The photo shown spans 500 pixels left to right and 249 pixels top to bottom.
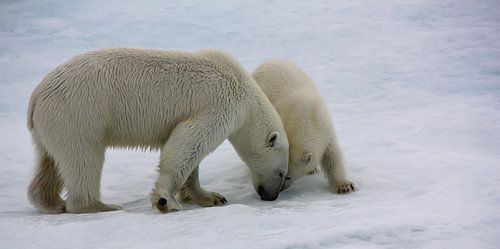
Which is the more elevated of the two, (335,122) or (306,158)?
(306,158)

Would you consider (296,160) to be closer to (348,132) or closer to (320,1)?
(348,132)

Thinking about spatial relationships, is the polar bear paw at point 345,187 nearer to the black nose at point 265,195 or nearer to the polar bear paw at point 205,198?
the black nose at point 265,195

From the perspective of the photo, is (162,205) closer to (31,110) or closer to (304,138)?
(31,110)

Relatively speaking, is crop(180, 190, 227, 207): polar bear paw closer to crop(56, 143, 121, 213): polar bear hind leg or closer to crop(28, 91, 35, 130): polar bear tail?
crop(56, 143, 121, 213): polar bear hind leg

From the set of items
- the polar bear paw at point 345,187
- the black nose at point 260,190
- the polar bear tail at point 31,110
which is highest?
the polar bear tail at point 31,110

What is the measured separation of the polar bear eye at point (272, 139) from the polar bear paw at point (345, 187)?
0.71 metres

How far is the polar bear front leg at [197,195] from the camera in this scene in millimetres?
5953

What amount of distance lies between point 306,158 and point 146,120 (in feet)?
4.66

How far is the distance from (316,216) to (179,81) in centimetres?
170

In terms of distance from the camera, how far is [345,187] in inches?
238

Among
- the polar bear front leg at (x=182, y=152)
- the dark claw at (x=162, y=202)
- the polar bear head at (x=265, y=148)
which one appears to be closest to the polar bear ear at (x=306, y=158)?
the polar bear head at (x=265, y=148)

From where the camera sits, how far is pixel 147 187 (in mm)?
6574

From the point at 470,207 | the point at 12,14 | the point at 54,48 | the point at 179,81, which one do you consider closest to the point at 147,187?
the point at 179,81

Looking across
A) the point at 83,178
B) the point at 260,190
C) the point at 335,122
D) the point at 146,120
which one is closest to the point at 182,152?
the point at 146,120
